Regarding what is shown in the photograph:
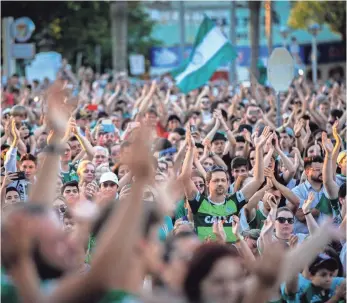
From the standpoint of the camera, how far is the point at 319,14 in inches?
2457

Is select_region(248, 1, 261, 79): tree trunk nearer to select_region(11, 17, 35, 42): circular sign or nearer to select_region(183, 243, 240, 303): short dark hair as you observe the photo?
select_region(11, 17, 35, 42): circular sign

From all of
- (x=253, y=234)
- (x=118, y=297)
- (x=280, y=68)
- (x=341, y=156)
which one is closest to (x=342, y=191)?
(x=253, y=234)

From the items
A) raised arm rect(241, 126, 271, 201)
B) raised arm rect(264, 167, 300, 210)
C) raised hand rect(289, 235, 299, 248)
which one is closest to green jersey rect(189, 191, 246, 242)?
raised arm rect(241, 126, 271, 201)

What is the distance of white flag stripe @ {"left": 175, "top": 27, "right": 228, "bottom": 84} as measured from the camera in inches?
887

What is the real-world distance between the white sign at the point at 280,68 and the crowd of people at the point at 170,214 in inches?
21.3

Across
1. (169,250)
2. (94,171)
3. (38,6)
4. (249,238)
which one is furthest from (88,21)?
(169,250)

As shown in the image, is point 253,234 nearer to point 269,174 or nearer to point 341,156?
point 269,174

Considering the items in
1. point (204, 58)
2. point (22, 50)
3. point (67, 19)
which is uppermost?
point (67, 19)

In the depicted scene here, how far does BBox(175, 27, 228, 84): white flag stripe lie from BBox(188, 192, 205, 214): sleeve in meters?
12.7

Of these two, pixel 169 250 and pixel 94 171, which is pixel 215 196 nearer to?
pixel 94 171

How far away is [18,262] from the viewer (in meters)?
4.23

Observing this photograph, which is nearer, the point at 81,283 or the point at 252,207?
the point at 81,283

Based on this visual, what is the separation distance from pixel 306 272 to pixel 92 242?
1.72 meters

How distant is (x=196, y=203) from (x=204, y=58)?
1317 centimetres
